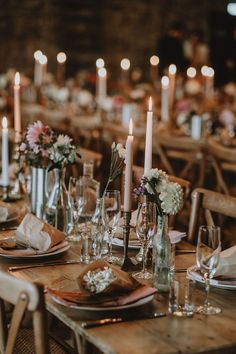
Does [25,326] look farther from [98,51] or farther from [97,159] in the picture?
[98,51]

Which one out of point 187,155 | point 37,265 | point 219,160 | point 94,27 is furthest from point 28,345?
point 94,27

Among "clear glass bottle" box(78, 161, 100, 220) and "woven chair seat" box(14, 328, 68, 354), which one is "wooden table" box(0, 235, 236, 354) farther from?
"clear glass bottle" box(78, 161, 100, 220)

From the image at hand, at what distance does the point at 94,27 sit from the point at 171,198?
10215mm

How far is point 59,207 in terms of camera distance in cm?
334

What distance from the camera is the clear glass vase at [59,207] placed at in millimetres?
3312

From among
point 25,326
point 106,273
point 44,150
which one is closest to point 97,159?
point 44,150

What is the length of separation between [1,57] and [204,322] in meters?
10.3

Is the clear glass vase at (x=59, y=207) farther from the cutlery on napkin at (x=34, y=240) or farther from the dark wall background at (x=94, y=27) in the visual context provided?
the dark wall background at (x=94, y=27)

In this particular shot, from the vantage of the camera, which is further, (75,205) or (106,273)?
(75,205)

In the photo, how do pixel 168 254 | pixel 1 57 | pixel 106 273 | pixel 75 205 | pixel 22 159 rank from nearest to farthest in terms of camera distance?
pixel 106 273, pixel 168 254, pixel 75 205, pixel 22 159, pixel 1 57

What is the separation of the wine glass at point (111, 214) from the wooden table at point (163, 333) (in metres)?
0.44

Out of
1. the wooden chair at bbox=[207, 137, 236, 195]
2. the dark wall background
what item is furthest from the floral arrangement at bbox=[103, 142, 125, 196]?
the dark wall background

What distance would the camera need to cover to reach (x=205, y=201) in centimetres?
347

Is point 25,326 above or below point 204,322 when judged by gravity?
below
